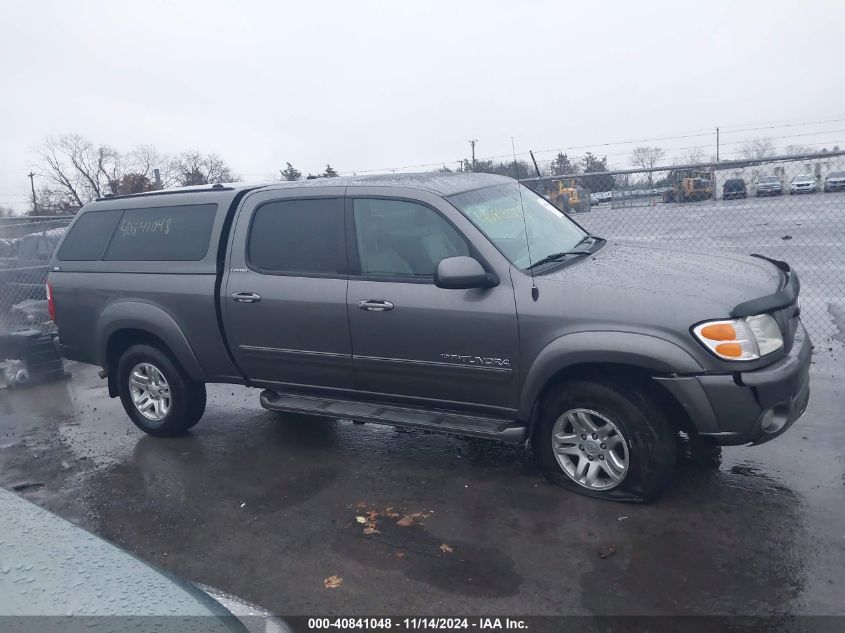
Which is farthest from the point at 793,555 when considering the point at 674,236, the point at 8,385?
the point at 8,385

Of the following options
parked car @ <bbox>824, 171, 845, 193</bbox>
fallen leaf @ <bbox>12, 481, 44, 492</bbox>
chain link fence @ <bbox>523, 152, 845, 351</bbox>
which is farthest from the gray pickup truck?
parked car @ <bbox>824, 171, 845, 193</bbox>

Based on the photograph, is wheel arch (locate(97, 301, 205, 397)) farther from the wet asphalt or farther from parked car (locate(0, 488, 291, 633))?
parked car (locate(0, 488, 291, 633))

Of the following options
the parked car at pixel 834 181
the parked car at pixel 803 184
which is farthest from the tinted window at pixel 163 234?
the parked car at pixel 834 181

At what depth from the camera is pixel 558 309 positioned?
4238 mm

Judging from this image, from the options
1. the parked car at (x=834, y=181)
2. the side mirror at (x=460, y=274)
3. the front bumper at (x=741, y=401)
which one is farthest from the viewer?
the parked car at (x=834, y=181)

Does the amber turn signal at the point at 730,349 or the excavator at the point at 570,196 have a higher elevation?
the excavator at the point at 570,196

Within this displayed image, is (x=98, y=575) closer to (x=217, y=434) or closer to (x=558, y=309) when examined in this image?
(x=558, y=309)

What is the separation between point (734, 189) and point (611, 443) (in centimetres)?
474

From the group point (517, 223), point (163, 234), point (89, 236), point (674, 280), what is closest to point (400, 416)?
point (517, 223)

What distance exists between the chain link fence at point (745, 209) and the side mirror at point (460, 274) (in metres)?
3.30

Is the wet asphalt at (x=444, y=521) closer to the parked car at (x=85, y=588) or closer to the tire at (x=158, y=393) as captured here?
the tire at (x=158, y=393)

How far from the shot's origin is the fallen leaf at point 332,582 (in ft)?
12.1

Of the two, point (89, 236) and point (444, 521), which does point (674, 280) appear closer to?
point (444, 521)

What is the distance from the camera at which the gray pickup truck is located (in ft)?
13.1
